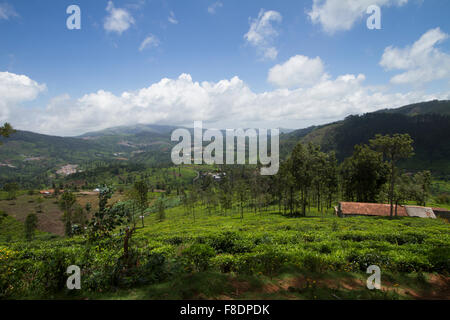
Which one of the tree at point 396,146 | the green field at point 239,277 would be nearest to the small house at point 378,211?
the tree at point 396,146

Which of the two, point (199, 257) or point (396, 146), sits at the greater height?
point (396, 146)

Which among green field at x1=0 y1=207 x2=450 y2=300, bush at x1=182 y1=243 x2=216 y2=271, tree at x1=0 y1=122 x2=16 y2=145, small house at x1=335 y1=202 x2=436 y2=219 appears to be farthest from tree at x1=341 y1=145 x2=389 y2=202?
tree at x1=0 y1=122 x2=16 y2=145

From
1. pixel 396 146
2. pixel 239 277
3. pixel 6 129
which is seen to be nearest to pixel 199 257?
pixel 239 277

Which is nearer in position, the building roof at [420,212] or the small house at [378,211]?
the small house at [378,211]

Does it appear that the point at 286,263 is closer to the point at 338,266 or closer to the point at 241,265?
the point at 241,265

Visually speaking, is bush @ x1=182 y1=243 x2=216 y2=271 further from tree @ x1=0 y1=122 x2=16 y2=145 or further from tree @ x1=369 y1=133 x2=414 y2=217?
tree @ x1=369 y1=133 x2=414 y2=217

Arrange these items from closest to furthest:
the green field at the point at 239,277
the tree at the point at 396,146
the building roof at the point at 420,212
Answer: the green field at the point at 239,277 → the tree at the point at 396,146 → the building roof at the point at 420,212

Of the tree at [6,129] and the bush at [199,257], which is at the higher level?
the tree at [6,129]

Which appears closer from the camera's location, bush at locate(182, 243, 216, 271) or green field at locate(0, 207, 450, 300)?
green field at locate(0, 207, 450, 300)

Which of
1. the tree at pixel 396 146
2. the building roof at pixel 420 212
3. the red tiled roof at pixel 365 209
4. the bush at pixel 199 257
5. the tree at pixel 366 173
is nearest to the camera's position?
the bush at pixel 199 257

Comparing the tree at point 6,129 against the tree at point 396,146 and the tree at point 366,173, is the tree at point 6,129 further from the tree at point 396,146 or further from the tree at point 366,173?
the tree at point 366,173

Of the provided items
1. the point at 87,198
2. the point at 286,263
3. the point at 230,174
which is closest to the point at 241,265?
the point at 286,263

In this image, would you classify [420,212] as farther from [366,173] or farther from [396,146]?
[396,146]
